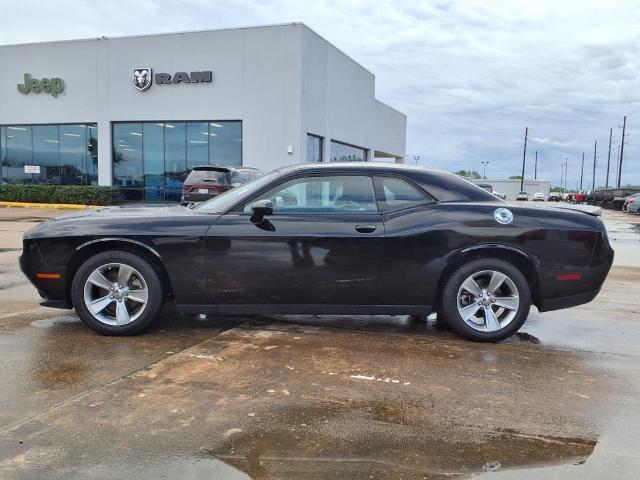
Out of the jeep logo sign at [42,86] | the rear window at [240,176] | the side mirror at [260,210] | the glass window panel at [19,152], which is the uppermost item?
the jeep logo sign at [42,86]

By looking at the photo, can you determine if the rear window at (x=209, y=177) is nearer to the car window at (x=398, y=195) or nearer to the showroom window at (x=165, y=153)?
the showroom window at (x=165, y=153)

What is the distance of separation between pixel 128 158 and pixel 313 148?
8731 mm

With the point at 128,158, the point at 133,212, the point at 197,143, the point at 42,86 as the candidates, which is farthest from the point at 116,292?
the point at 42,86

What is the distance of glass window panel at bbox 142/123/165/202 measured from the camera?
25.5 m

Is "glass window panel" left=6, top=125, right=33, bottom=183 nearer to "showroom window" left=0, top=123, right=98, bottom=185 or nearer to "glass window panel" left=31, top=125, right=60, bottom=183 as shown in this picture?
"showroom window" left=0, top=123, right=98, bottom=185

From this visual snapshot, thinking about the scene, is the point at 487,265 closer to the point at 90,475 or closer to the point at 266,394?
A: the point at 266,394

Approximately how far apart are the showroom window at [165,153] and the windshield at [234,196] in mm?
19564

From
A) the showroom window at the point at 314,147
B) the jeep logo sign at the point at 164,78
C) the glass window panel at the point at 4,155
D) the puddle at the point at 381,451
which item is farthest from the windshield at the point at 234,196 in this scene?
the glass window panel at the point at 4,155

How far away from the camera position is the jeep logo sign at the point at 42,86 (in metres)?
26.7

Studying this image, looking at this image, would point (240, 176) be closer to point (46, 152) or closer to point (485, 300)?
point (485, 300)

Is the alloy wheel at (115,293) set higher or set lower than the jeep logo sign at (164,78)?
lower

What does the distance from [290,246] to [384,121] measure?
3579 centimetres

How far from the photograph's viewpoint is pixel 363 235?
482 cm

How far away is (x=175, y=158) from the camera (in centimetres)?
2525
